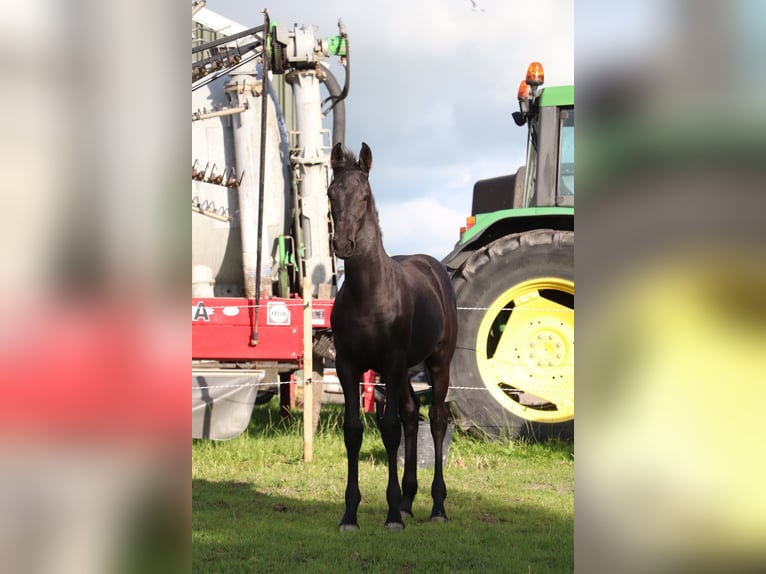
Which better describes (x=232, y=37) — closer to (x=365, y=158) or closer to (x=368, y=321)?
A: (x=365, y=158)

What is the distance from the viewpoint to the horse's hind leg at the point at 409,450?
522 centimetres

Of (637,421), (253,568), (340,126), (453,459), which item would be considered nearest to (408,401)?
(453,459)

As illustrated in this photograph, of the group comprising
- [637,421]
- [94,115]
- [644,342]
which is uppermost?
[94,115]

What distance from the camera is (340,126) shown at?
8.54 meters

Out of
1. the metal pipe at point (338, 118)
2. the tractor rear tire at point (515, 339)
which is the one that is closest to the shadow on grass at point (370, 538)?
the tractor rear tire at point (515, 339)

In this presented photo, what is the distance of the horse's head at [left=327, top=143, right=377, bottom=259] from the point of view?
4.42m

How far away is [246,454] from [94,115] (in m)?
6.21

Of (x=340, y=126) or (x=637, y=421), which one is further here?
(x=340, y=126)

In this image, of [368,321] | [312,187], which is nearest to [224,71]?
[312,187]

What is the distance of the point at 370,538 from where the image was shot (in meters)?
4.43

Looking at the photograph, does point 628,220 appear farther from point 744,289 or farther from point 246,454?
point 246,454

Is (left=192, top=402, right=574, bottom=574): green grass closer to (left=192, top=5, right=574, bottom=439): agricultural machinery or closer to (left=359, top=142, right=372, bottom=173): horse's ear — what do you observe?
(left=192, top=5, right=574, bottom=439): agricultural machinery

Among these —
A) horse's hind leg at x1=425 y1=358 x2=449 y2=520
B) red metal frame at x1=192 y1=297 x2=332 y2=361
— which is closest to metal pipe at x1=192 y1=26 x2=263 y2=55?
red metal frame at x1=192 y1=297 x2=332 y2=361

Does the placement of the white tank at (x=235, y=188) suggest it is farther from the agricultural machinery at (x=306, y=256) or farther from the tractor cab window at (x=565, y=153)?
the tractor cab window at (x=565, y=153)
